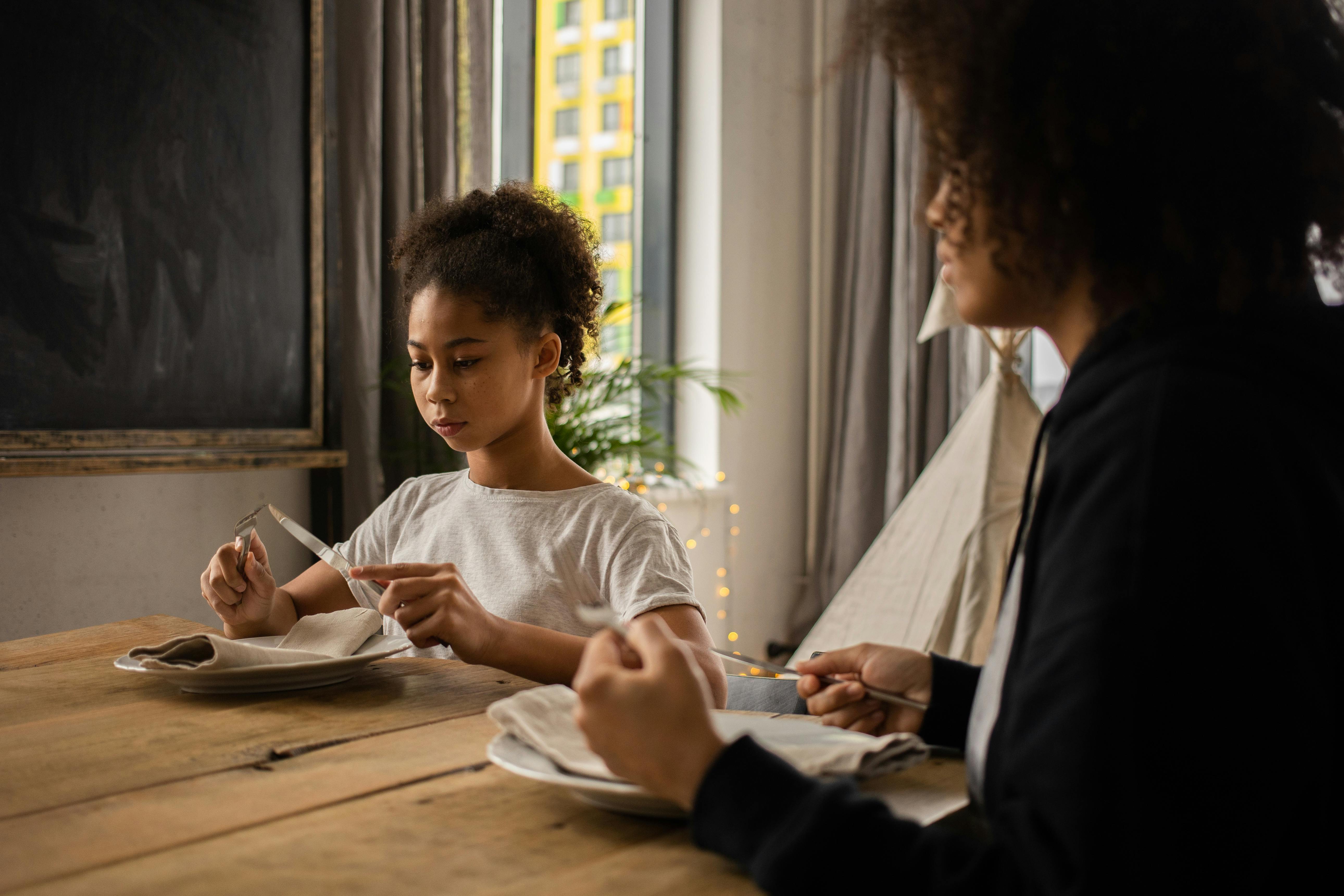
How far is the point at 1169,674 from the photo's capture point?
1.39 feet

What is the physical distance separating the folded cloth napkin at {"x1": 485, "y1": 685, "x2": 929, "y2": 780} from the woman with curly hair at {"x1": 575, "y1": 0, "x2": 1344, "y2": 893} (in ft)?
0.22

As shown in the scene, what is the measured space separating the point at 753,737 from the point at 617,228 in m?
2.94

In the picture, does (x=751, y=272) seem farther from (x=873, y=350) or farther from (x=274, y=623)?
(x=274, y=623)

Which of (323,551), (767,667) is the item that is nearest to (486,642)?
(323,551)

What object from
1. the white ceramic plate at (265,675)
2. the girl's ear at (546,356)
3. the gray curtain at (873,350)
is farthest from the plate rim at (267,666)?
the gray curtain at (873,350)

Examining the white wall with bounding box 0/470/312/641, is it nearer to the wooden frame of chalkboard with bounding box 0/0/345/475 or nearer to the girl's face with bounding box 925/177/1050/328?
the wooden frame of chalkboard with bounding box 0/0/345/475

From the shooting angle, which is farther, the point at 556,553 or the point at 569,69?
the point at 569,69

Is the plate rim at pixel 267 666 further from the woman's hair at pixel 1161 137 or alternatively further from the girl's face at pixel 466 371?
the woman's hair at pixel 1161 137

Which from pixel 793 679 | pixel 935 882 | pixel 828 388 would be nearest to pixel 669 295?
pixel 828 388

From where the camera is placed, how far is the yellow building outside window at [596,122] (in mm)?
3090

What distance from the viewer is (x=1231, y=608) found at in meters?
0.43

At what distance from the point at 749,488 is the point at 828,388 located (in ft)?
1.54

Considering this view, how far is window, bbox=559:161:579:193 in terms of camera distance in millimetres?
3209

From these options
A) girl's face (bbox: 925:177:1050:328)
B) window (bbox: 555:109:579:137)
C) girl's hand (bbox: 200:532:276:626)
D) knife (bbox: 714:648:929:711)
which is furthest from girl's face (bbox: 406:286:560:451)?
window (bbox: 555:109:579:137)
